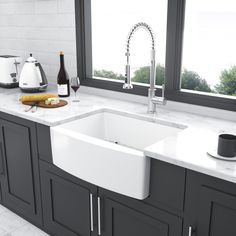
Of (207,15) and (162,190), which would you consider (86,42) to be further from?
(207,15)

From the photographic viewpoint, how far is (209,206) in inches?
51.1

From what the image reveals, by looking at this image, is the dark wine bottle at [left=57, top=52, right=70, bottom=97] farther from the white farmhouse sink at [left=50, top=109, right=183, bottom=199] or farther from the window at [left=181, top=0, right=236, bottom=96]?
the window at [left=181, top=0, right=236, bottom=96]

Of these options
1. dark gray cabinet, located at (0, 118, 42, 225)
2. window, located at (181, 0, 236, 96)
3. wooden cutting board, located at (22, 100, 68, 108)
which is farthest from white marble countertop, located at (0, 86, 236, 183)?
window, located at (181, 0, 236, 96)

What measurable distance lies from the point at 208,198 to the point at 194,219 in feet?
0.44

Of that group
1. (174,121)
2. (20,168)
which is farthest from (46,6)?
(174,121)

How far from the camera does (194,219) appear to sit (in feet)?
4.47

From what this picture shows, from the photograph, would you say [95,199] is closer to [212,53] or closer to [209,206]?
[209,206]

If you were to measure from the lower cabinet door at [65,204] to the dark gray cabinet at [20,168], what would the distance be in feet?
0.32

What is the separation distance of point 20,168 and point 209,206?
1362mm

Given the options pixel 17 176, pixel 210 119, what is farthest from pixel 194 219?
pixel 17 176

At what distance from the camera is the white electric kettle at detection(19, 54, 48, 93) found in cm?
238

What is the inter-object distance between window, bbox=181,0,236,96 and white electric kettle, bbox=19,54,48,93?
74.9 inches

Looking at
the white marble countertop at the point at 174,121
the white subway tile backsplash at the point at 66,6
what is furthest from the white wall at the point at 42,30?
the white marble countertop at the point at 174,121

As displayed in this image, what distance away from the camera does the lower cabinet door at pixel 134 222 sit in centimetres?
145
